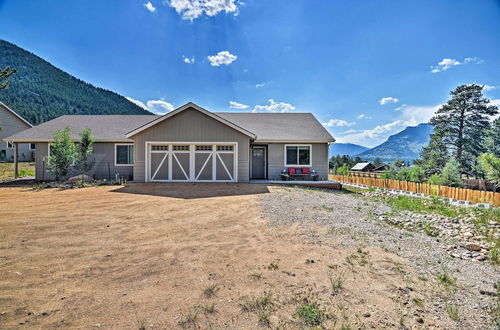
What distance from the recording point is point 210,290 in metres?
2.91

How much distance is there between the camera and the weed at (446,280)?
3.19 metres

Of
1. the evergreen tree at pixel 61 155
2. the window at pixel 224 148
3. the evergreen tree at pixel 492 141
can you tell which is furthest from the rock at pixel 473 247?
the evergreen tree at pixel 492 141

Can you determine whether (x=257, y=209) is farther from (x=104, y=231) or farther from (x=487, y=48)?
(x=487, y=48)

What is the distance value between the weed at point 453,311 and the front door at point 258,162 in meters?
12.7

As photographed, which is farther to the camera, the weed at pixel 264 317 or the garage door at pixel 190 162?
the garage door at pixel 190 162

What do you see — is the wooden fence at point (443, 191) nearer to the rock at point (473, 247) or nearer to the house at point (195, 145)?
the house at point (195, 145)

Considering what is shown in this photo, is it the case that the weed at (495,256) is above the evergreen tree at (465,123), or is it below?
below

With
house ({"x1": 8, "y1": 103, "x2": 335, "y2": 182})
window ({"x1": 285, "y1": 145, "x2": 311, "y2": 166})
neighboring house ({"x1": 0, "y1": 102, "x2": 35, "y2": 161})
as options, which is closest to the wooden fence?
house ({"x1": 8, "y1": 103, "x2": 335, "y2": 182})

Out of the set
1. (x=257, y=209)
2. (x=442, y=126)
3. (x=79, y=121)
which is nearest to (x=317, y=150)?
(x=257, y=209)

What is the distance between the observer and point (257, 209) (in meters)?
7.23

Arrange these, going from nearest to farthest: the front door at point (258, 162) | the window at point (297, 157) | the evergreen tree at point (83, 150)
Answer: the evergreen tree at point (83, 150), the window at point (297, 157), the front door at point (258, 162)

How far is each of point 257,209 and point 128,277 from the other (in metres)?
4.46

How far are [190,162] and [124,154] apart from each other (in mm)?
5033

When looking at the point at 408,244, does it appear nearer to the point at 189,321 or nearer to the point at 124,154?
the point at 189,321
